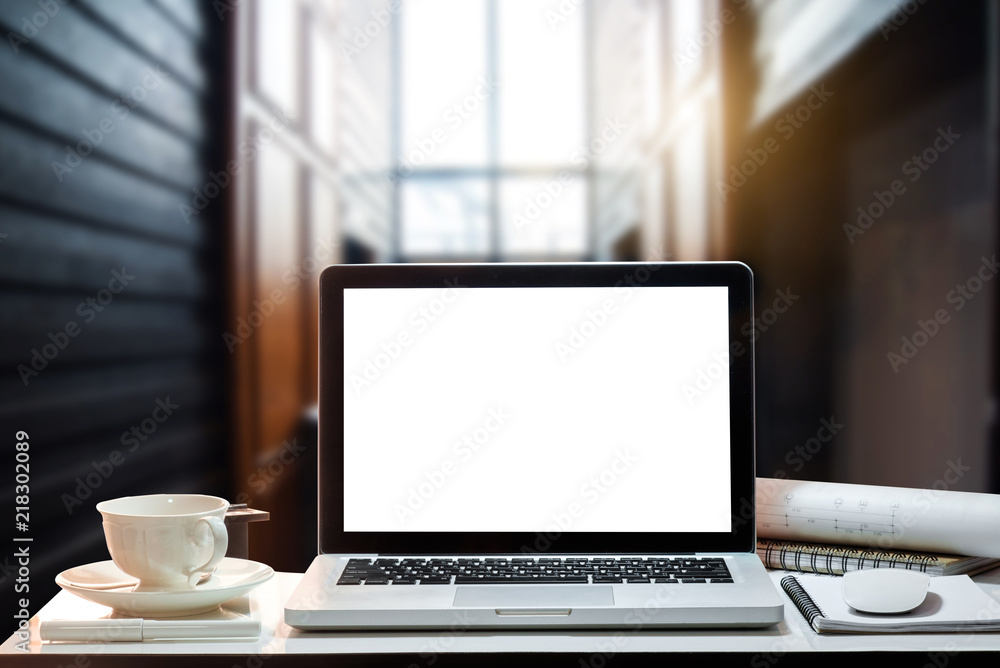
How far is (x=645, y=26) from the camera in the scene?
1691mm

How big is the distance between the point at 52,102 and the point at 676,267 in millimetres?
913

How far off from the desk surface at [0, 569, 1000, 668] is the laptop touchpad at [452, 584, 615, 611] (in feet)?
0.07

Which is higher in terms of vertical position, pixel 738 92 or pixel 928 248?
pixel 738 92

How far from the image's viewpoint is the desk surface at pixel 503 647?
0.57 metres

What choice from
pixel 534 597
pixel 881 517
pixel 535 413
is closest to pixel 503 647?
pixel 534 597

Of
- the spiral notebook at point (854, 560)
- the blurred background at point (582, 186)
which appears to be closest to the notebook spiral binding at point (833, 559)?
the spiral notebook at point (854, 560)

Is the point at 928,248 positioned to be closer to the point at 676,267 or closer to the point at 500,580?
the point at 676,267

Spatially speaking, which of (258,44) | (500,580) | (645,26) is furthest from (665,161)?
(500,580)

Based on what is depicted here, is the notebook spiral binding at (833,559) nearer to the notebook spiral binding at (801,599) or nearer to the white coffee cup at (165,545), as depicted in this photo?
the notebook spiral binding at (801,599)

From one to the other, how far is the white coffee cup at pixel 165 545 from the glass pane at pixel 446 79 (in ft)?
3.96

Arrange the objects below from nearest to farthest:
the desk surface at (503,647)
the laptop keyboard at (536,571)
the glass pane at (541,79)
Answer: the desk surface at (503,647), the laptop keyboard at (536,571), the glass pane at (541,79)

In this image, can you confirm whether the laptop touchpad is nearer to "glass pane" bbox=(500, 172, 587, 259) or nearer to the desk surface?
the desk surface

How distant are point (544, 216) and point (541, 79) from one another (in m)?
0.31

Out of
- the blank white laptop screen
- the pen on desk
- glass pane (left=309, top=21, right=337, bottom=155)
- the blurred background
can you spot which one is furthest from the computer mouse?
glass pane (left=309, top=21, right=337, bottom=155)
